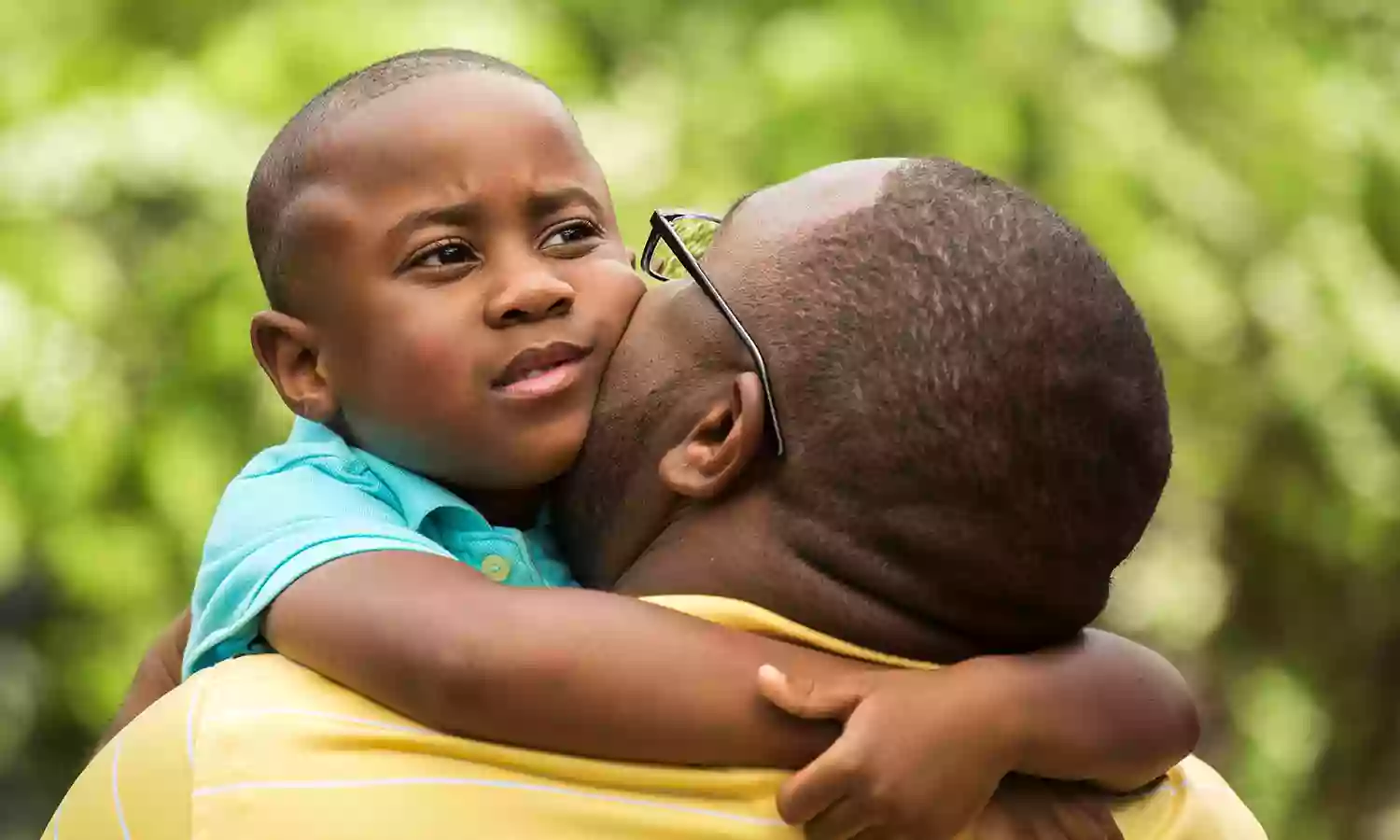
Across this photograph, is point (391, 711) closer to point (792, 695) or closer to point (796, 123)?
point (792, 695)

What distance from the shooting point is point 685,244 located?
1865mm

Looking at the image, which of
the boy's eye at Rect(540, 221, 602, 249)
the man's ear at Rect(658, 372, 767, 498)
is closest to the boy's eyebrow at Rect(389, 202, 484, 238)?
the boy's eye at Rect(540, 221, 602, 249)

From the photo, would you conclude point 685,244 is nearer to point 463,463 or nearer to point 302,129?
point 463,463

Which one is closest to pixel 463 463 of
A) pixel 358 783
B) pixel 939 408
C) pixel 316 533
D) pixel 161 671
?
pixel 316 533

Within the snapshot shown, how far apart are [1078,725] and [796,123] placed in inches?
122

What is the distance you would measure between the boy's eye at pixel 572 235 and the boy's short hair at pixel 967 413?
Result: 322 millimetres

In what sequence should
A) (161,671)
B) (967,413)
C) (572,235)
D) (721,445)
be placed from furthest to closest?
(161,671) < (572,235) < (721,445) < (967,413)

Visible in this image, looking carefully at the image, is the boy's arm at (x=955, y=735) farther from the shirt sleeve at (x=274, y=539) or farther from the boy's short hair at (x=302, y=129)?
the boy's short hair at (x=302, y=129)

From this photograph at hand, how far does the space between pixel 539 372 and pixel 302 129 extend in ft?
1.41

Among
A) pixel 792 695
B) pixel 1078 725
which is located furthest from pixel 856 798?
pixel 1078 725

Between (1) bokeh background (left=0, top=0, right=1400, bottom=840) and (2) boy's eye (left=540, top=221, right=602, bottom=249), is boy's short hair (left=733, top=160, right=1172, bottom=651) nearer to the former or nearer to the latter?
(2) boy's eye (left=540, top=221, right=602, bottom=249)

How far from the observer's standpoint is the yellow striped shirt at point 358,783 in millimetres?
1479

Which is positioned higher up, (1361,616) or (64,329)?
(64,329)

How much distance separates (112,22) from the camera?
16.4ft
